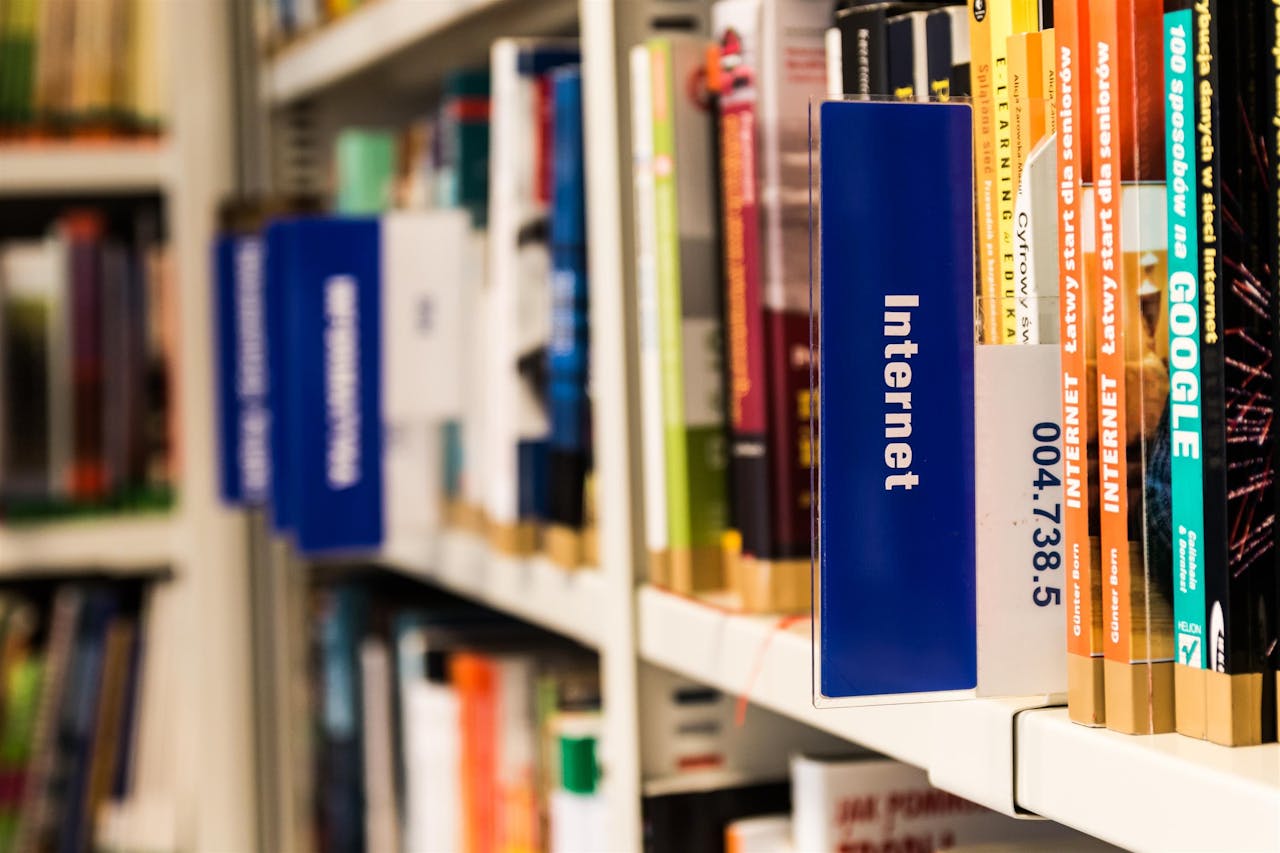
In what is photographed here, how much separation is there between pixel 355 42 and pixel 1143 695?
967 mm

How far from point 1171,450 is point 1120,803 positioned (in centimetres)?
12

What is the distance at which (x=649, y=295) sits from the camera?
0.80 meters

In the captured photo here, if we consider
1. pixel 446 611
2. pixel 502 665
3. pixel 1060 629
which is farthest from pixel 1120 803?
pixel 446 611

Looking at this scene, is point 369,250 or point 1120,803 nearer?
point 1120,803

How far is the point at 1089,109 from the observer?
1.61 feet

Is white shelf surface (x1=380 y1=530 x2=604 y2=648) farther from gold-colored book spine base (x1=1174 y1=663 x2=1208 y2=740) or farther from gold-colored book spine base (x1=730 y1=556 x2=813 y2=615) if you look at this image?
gold-colored book spine base (x1=1174 y1=663 x2=1208 y2=740)

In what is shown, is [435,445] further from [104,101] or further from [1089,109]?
[104,101]

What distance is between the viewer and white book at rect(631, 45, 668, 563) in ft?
2.58

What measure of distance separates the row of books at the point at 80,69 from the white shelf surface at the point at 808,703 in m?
1.26

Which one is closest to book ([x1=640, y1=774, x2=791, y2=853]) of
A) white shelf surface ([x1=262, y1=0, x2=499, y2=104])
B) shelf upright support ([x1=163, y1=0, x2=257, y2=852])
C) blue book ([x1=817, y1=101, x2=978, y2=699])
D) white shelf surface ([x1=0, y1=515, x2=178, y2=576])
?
blue book ([x1=817, y1=101, x2=978, y2=699])

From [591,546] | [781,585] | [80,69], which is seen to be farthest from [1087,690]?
[80,69]

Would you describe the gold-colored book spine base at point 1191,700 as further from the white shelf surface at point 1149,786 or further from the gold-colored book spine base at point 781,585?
the gold-colored book spine base at point 781,585

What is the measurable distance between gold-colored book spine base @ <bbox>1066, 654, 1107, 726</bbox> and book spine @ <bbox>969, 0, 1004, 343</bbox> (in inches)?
4.4

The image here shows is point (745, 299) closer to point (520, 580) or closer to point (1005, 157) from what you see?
point (1005, 157)
